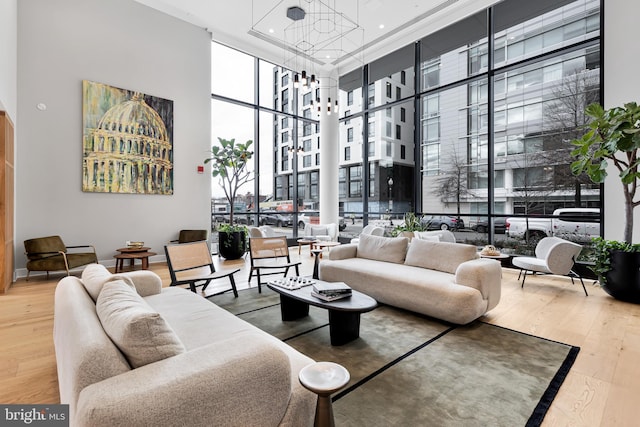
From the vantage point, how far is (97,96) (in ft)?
18.6

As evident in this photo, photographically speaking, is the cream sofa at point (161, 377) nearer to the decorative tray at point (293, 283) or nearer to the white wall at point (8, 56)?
the decorative tray at point (293, 283)

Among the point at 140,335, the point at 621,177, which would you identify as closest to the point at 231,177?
the point at 140,335

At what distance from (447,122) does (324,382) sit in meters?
6.99

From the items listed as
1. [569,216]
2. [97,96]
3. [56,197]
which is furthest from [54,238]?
[569,216]

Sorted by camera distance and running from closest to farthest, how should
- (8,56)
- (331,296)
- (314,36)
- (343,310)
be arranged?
(343,310) → (331,296) → (8,56) → (314,36)

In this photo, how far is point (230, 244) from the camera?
6848 millimetres

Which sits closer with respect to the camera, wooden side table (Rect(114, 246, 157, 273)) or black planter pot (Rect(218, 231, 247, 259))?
wooden side table (Rect(114, 246, 157, 273))

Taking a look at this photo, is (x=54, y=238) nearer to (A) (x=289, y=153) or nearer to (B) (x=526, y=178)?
(A) (x=289, y=153)

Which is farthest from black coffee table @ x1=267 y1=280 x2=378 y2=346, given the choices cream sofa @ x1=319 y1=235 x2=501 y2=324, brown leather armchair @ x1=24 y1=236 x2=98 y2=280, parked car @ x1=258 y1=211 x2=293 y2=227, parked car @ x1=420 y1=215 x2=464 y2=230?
parked car @ x1=258 y1=211 x2=293 y2=227

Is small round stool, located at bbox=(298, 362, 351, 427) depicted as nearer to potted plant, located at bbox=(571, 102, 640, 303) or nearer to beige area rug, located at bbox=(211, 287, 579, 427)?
beige area rug, located at bbox=(211, 287, 579, 427)

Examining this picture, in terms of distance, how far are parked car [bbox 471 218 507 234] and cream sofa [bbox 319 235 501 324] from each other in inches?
112

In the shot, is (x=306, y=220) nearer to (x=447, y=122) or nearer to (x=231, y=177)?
(x=231, y=177)

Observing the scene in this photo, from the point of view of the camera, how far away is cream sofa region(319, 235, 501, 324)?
3095mm

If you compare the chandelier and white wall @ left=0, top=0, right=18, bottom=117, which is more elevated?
the chandelier
